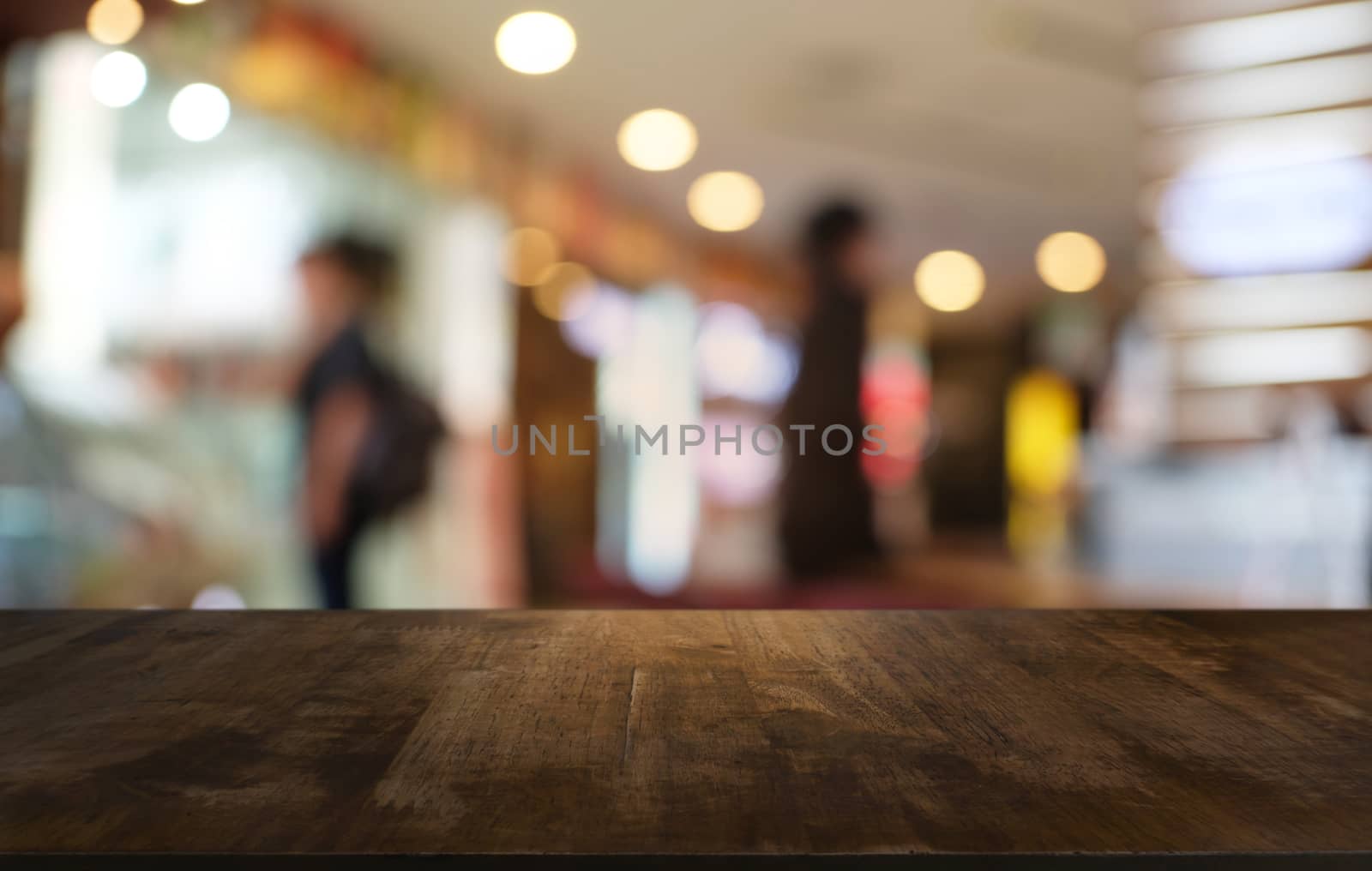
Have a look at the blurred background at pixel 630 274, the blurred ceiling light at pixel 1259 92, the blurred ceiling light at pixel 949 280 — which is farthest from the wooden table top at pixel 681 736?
the blurred ceiling light at pixel 949 280

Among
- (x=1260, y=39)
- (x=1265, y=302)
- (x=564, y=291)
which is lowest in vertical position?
(x=1265, y=302)

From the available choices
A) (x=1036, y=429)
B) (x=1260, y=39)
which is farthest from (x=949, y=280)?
(x=1036, y=429)

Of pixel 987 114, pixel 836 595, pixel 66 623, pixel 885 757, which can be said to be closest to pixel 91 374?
pixel 836 595

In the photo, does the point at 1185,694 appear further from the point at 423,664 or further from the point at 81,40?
the point at 81,40

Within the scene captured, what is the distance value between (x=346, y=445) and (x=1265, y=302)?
4.09 metres

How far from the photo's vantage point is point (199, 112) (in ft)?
10.7

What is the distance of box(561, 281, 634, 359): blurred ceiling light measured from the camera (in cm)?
558

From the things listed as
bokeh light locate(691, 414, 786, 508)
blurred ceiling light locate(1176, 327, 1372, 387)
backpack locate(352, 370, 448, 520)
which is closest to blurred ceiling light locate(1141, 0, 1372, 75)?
blurred ceiling light locate(1176, 327, 1372, 387)

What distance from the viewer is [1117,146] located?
22.1 feet

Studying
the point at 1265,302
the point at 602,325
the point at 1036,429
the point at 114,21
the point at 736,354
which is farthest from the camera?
the point at 1036,429

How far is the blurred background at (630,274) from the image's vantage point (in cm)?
270

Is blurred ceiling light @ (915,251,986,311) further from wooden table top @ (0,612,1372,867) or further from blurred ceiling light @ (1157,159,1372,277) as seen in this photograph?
wooden table top @ (0,612,1372,867)

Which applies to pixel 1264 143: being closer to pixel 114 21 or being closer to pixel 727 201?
pixel 727 201

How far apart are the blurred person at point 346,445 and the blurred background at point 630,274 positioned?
0.07 feet
